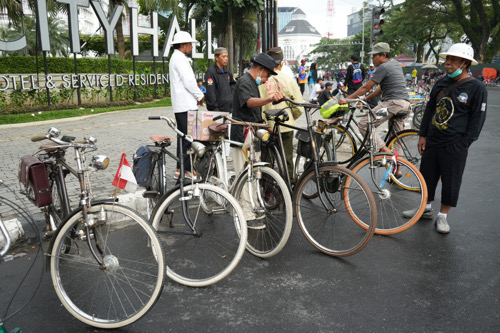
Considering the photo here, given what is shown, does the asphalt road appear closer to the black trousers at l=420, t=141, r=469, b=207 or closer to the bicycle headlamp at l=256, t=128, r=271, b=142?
the black trousers at l=420, t=141, r=469, b=207

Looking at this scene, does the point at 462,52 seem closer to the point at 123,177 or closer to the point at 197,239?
the point at 197,239

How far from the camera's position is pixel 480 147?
29.2ft

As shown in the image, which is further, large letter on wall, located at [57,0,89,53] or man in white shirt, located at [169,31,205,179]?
large letter on wall, located at [57,0,89,53]

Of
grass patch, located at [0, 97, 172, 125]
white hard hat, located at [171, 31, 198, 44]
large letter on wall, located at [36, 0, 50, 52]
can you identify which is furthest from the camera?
large letter on wall, located at [36, 0, 50, 52]

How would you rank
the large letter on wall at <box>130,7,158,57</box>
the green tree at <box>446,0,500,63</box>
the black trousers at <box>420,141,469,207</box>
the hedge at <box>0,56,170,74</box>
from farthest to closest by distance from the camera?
the green tree at <box>446,0,500,63</box> < the hedge at <box>0,56,170,74</box> < the large letter on wall at <box>130,7,158,57</box> < the black trousers at <box>420,141,469,207</box>

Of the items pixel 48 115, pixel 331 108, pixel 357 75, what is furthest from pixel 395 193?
pixel 48 115

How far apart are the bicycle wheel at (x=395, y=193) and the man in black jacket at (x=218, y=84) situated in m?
3.03

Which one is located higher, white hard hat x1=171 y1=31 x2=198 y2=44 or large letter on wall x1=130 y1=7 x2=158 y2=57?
large letter on wall x1=130 y1=7 x2=158 y2=57

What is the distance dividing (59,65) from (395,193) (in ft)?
70.2

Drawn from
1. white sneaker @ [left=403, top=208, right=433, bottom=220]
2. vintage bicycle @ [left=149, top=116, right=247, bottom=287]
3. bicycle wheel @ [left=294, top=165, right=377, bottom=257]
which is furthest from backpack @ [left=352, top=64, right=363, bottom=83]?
vintage bicycle @ [left=149, top=116, right=247, bottom=287]

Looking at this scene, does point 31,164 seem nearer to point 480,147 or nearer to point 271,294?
point 271,294

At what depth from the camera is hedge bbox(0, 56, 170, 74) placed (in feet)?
66.5

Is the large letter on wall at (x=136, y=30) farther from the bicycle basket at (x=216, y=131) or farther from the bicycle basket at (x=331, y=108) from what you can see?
the bicycle basket at (x=216, y=131)

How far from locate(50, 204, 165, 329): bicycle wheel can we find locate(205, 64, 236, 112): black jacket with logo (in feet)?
13.0
